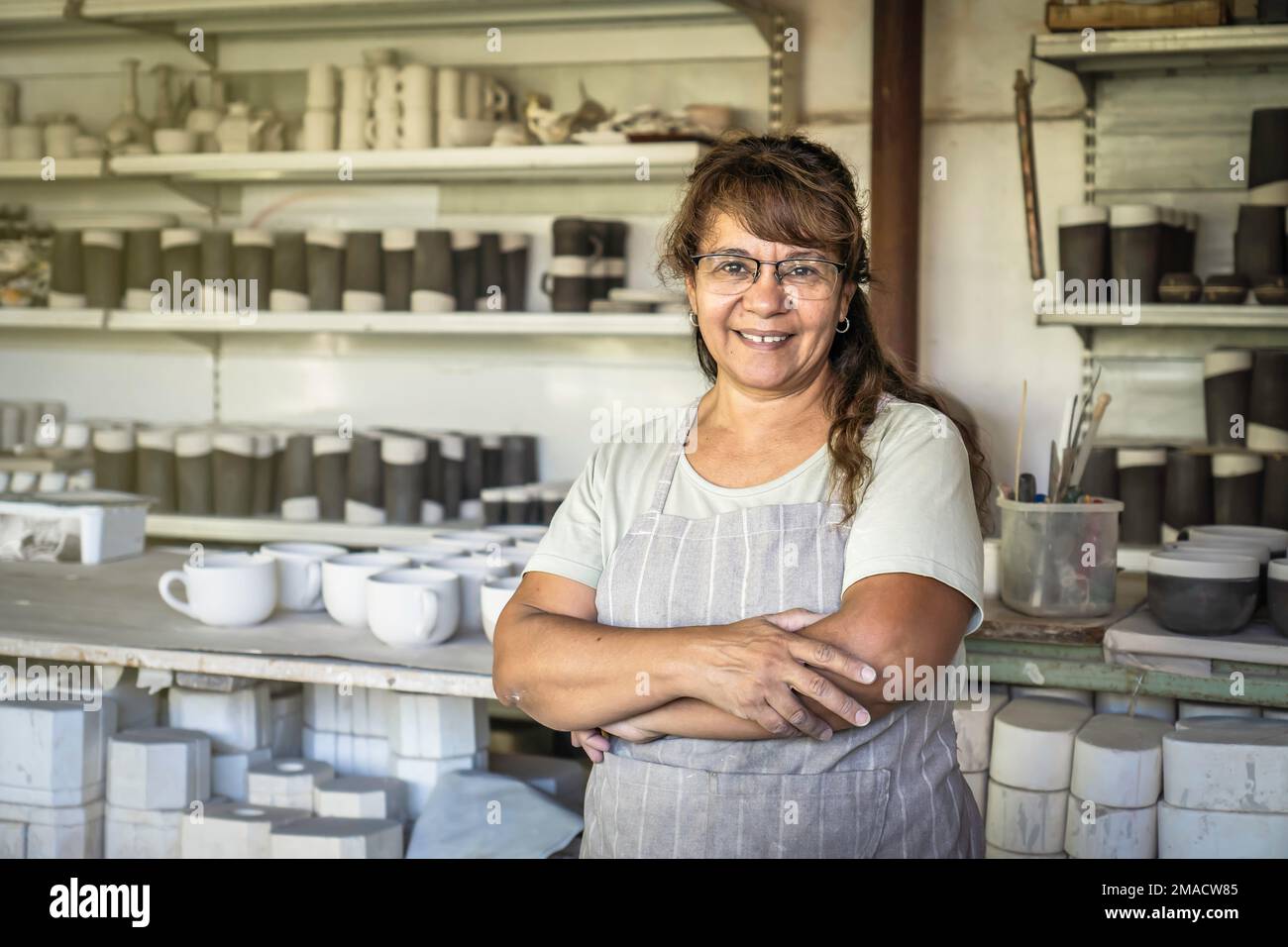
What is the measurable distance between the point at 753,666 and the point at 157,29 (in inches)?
125

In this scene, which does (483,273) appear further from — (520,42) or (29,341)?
(29,341)

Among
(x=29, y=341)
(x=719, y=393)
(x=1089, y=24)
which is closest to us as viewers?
(x=719, y=393)

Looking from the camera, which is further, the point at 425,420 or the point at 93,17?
the point at 425,420

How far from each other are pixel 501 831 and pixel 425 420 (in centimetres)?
208

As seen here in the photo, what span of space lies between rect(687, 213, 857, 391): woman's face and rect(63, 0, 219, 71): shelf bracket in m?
2.73

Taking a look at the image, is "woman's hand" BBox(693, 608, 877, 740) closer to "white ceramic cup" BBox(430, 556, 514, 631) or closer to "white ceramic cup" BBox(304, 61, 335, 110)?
"white ceramic cup" BBox(430, 556, 514, 631)

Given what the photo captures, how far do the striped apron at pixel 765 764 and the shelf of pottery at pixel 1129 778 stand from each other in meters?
0.49

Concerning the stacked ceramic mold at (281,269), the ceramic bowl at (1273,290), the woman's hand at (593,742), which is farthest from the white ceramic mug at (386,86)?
the woman's hand at (593,742)

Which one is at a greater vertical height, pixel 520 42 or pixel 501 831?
pixel 520 42

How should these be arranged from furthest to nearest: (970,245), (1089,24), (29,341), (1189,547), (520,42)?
1. (29,341)
2. (520,42)
3. (970,245)
4. (1089,24)
5. (1189,547)

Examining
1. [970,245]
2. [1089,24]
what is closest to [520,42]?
[970,245]

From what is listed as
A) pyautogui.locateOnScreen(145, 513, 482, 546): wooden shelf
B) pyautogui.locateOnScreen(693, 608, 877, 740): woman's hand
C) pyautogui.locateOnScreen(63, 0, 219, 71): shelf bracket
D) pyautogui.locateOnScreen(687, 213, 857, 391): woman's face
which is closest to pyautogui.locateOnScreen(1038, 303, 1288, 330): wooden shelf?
pyautogui.locateOnScreen(145, 513, 482, 546): wooden shelf
